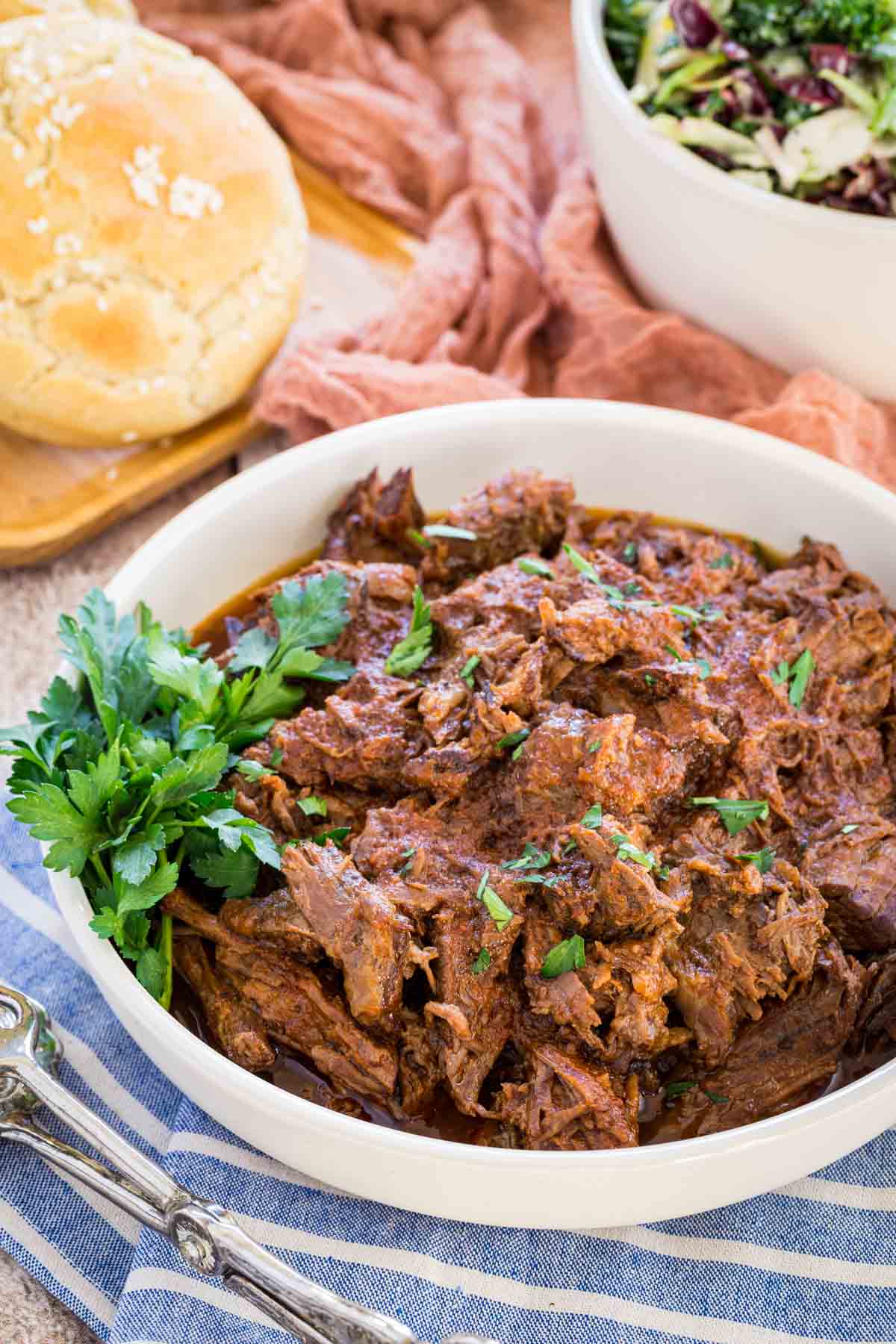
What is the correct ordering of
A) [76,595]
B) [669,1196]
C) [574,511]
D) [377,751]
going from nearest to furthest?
[669,1196] < [377,751] < [574,511] < [76,595]

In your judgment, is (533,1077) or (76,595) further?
(76,595)

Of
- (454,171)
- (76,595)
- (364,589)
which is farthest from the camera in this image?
(454,171)

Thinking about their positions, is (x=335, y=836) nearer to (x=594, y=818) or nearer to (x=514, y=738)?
(x=514, y=738)

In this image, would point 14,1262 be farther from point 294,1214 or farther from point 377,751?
point 377,751

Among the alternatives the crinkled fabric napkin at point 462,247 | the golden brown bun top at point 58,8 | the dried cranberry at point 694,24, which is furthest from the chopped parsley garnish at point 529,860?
the golden brown bun top at point 58,8

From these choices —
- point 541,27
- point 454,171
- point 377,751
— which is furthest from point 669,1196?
point 541,27

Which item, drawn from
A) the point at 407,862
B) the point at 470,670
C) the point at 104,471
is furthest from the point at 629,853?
the point at 104,471

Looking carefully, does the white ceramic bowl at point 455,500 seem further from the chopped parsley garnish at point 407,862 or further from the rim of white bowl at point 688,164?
the rim of white bowl at point 688,164

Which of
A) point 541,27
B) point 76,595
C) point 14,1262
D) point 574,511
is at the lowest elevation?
point 14,1262

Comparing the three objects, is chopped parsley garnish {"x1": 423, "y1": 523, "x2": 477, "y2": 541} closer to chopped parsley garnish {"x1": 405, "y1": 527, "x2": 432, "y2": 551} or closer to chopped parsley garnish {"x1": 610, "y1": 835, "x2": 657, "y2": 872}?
chopped parsley garnish {"x1": 405, "y1": 527, "x2": 432, "y2": 551}
